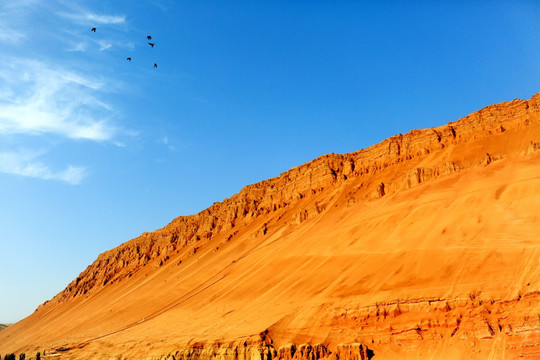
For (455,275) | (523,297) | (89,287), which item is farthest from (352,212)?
(89,287)

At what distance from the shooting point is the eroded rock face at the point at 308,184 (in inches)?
1474

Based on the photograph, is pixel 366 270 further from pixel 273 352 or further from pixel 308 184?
pixel 308 184

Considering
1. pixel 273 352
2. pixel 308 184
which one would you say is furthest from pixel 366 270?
pixel 308 184

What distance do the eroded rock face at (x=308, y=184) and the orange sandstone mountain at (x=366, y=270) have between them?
6.3 inches

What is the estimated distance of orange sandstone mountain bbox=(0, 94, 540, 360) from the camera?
22.3 metres

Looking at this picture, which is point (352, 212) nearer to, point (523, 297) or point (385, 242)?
point (385, 242)

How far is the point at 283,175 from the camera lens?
55.9m

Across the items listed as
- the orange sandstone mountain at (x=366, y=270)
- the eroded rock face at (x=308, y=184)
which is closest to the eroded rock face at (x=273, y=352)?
the orange sandstone mountain at (x=366, y=270)

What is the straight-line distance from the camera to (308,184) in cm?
5031

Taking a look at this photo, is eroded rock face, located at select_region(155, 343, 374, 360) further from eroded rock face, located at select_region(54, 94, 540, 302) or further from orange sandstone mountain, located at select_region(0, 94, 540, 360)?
eroded rock face, located at select_region(54, 94, 540, 302)

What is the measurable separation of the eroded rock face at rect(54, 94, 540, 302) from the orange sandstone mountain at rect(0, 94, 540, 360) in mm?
159

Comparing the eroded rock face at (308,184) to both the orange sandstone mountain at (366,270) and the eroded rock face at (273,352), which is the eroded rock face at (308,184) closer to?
the orange sandstone mountain at (366,270)

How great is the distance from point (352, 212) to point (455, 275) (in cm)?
1519

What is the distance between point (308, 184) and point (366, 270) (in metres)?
21.6
